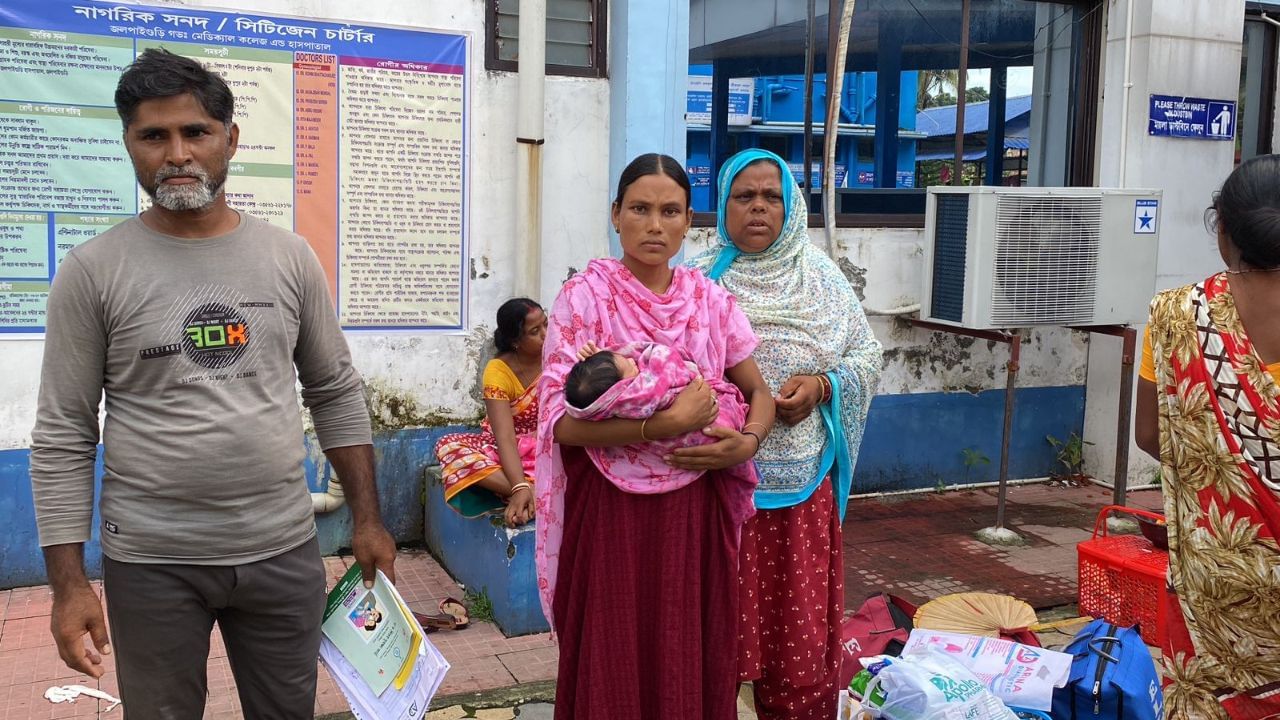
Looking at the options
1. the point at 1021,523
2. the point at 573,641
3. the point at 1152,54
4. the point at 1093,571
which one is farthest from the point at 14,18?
the point at 1152,54

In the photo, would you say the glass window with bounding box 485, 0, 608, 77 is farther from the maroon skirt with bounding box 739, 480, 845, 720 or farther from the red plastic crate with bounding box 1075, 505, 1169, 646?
the red plastic crate with bounding box 1075, 505, 1169, 646

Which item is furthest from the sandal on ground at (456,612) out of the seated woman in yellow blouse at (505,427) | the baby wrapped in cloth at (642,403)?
the baby wrapped in cloth at (642,403)

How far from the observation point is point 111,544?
2191 mm

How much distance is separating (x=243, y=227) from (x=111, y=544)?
692 mm

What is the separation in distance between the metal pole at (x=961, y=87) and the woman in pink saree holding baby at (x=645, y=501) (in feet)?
13.4

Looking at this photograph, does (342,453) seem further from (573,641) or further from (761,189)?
(761,189)

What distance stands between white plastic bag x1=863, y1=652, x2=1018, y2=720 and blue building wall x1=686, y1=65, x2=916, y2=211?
3258 mm

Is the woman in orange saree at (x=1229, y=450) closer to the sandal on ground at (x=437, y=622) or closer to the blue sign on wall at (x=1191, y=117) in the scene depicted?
the sandal on ground at (x=437, y=622)

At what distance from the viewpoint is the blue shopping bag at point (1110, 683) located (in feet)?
9.92

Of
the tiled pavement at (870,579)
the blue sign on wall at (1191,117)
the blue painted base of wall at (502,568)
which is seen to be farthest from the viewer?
the blue sign on wall at (1191,117)

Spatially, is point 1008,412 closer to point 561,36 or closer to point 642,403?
point 561,36

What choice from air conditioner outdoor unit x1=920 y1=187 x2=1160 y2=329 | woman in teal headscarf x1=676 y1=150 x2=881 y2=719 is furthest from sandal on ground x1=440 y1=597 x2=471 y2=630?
air conditioner outdoor unit x1=920 y1=187 x2=1160 y2=329

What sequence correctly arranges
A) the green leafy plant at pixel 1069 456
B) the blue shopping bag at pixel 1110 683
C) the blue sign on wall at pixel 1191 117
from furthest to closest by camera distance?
the green leafy plant at pixel 1069 456 < the blue sign on wall at pixel 1191 117 < the blue shopping bag at pixel 1110 683

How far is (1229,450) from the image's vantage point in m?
2.24
